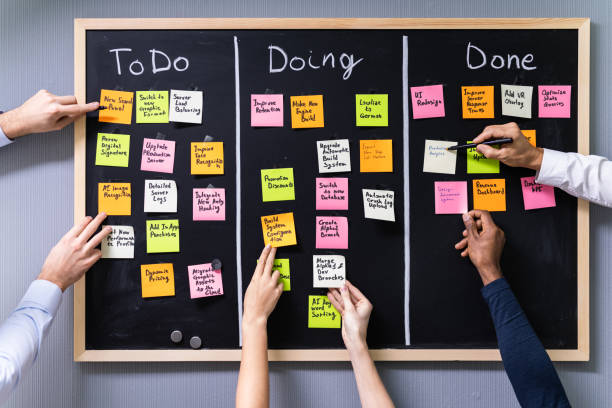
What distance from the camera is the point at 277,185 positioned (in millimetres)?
1171

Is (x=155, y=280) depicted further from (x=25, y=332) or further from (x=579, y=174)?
(x=579, y=174)

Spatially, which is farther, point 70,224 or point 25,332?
point 70,224

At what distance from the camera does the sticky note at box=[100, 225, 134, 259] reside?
117 centimetres

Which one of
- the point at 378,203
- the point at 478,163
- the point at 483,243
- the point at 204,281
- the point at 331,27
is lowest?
the point at 204,281

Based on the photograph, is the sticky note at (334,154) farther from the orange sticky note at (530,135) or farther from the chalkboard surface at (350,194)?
the orange sticky note at (530,135)

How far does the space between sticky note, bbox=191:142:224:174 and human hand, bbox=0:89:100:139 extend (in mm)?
345

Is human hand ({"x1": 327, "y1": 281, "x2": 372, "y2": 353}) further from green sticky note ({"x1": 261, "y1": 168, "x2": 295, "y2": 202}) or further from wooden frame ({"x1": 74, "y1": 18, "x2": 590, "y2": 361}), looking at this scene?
green sticky note ({"x1": 261, "y1": 168, "x2": 295, "y2": 202})

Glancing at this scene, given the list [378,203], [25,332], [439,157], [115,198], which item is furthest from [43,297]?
[439,157]

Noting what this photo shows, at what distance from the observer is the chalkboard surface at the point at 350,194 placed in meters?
1.17

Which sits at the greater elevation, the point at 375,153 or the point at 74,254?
the point at 375,153

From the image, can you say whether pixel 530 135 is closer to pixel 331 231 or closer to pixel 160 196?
pixel 331 231

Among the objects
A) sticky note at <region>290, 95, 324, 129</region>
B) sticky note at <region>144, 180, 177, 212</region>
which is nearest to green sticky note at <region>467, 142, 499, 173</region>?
sticky note at <region>290, 95, 324, 129</region>

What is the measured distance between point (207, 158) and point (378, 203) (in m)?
0.58

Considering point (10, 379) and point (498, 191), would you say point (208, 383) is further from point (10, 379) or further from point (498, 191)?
point (498, 191)
